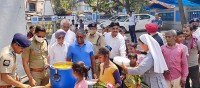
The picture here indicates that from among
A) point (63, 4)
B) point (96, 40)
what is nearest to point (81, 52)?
point (96, 40)

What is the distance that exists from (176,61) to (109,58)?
95 centimetres

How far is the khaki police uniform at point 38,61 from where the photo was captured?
4426mm

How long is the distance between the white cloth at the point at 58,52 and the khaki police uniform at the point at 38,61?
0.60 metres

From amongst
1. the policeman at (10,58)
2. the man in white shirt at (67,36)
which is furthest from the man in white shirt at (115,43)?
the policeman at (10,58)

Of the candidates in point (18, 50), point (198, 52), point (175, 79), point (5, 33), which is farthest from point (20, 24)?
→ point (198, 52)

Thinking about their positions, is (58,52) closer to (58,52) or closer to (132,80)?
(58,52)

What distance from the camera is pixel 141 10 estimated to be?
102 feet

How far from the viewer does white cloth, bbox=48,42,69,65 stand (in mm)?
5160

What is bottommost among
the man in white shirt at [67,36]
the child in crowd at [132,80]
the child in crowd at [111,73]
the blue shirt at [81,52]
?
the child in crowd at [132,80]

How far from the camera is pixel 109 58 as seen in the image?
14.9 feet

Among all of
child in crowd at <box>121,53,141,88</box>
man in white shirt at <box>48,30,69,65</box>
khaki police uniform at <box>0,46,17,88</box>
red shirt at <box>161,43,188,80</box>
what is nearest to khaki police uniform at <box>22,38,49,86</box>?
man in white shirt at <box>48,30,69,65</box>

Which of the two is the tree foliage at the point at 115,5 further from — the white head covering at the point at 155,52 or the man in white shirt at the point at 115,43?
the white head covering at the point at 155,52

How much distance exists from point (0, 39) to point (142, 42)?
2.53 meters

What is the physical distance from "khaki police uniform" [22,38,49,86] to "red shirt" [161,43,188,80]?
173 cm
